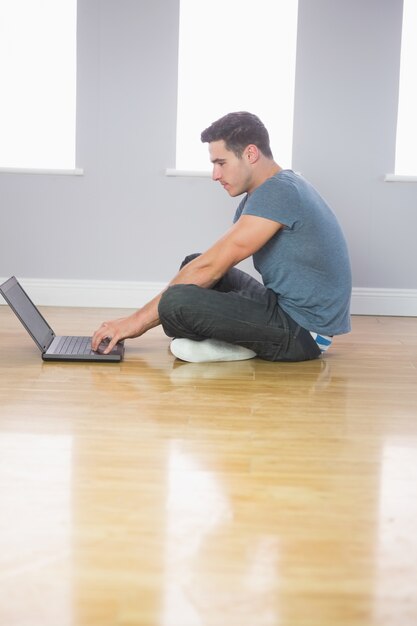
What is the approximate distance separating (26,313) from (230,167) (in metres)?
0.91

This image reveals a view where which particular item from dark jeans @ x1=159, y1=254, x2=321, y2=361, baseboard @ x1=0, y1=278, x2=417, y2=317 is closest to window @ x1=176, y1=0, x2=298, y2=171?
baseboard @ x1=0, y1=278, x2=417, y2=317

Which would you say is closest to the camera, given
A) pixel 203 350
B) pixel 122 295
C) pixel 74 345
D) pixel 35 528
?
pixel 35 528

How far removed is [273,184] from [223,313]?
0.48m

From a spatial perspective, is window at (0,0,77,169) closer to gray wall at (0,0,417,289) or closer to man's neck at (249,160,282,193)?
gray wall at (0,0,417,289)

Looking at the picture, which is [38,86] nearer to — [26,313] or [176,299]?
[26,313]

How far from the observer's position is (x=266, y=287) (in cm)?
324

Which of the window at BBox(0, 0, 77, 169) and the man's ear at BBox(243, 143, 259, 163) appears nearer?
the man's ear at BBox(243, 143, 259, 163)

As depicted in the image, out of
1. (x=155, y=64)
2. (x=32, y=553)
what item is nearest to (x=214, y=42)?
(x=155, y=64)

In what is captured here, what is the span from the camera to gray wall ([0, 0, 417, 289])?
4.50 m

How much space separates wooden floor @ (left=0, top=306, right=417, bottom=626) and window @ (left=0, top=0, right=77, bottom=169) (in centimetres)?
189

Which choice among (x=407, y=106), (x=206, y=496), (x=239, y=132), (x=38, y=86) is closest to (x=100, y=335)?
(x=239, y=132)

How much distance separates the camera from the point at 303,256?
3076mm

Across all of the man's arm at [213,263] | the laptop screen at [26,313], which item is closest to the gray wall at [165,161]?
the laptop screen at [26,313]

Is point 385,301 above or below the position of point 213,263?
below
